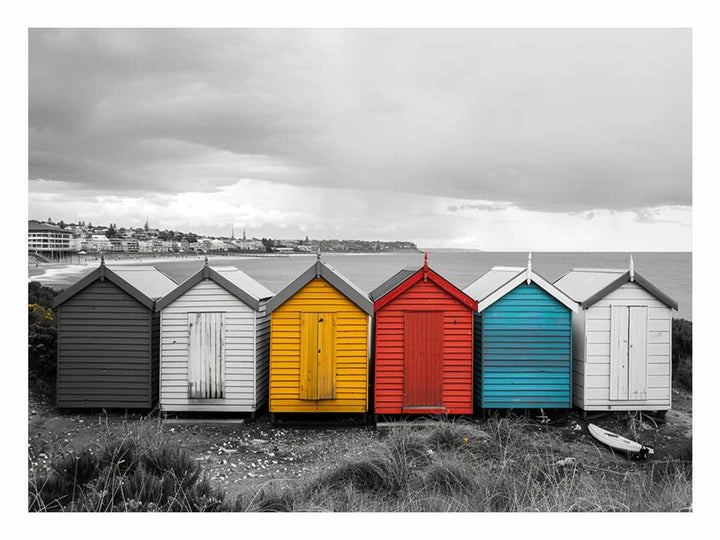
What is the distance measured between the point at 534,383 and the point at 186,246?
11.1 metres

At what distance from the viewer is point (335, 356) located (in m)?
10.5

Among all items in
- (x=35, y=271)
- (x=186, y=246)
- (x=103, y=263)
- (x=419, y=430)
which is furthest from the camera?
(x=186, y=246)

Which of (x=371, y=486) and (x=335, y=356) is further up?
(x=335, y=356)

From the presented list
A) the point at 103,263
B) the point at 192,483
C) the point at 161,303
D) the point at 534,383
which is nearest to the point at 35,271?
the point at 103,263

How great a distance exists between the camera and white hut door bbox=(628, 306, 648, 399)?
35.5ft

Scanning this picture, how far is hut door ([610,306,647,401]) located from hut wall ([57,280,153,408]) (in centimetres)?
866

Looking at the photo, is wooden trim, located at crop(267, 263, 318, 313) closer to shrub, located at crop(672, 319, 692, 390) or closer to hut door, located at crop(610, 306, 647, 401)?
hut door, located at crop(610, 306, 647, 401)

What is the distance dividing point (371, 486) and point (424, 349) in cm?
343

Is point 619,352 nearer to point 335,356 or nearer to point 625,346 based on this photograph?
point 625,346

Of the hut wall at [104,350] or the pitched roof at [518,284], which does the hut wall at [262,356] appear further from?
the pitched roof at [518,284]

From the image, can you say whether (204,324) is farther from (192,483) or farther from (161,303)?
(192,483)

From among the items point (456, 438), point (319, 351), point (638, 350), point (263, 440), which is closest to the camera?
point (456, 438)

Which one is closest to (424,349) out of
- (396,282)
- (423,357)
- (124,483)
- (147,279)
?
(423,357)

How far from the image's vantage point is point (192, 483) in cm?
714
